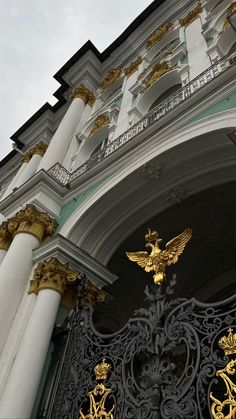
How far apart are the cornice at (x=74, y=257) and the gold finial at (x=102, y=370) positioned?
2.44 m

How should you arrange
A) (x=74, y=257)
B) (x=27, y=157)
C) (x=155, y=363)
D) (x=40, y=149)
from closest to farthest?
(x=155, y=363) → (x=74, y=257) → (x=40, y=149) → (x=27, y=157)

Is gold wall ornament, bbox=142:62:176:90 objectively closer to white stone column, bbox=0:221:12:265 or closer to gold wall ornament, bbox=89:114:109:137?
gold wall ornament, bbox=89:114:109:137

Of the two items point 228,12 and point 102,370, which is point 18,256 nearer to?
point 102,370

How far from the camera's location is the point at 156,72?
11297 mm

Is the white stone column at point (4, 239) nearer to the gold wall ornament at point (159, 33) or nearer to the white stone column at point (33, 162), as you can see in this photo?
the white stone column at point (33, 162)

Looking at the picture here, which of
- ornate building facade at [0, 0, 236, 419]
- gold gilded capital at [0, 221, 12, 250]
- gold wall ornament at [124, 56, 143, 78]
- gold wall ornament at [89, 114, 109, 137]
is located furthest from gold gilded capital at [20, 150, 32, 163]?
gold gilded capital at [0, 221, 12, 250]

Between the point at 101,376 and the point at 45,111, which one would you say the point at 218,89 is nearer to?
the point at 101,376

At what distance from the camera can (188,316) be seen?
492 cm

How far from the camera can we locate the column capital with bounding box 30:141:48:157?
14.7 meters

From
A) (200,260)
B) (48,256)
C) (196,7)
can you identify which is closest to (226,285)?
(200,260)

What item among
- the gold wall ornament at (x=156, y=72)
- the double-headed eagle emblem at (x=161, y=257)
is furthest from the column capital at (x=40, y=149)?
the double-headed eagle emblem at (x=161, y=257)

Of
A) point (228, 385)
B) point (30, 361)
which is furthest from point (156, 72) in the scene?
point (228, 385)

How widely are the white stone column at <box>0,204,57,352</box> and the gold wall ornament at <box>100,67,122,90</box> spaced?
23.0ft

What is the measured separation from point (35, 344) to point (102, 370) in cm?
139
